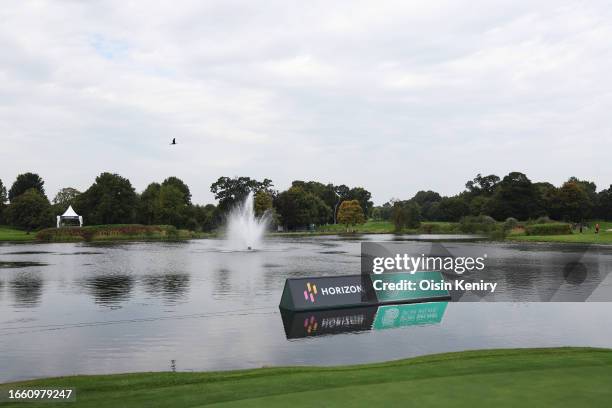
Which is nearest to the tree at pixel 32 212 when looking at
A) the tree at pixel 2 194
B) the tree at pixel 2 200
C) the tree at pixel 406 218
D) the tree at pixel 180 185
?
the tree at pixel 2 200

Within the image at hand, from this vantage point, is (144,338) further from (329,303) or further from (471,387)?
(471,387)

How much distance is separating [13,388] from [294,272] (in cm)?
2800

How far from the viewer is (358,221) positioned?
178500 millimetres

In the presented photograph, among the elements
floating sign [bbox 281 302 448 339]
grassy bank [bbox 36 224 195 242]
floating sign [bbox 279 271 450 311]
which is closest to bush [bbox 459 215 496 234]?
grassy bank [bbox 36 224 195 242]

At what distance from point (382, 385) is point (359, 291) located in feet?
41.4

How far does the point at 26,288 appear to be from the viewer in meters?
30.4

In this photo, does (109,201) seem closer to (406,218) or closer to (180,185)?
(180,185)

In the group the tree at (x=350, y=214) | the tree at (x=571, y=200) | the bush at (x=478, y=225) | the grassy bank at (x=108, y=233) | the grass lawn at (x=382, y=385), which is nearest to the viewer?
the grass lawn at (x=382, y=385)

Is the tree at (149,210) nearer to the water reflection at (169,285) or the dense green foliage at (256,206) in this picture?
the dense green foliage at (256,206)

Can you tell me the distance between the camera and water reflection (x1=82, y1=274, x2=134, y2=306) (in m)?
26.5

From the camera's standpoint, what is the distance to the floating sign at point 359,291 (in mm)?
22359

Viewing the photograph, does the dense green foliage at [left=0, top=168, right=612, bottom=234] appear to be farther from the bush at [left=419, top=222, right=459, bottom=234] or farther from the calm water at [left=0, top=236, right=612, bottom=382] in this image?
the calm water at [left=0, top=236, right=612, bottom=382]

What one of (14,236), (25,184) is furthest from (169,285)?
(25,184)

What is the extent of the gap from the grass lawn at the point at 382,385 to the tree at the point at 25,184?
190 meters
